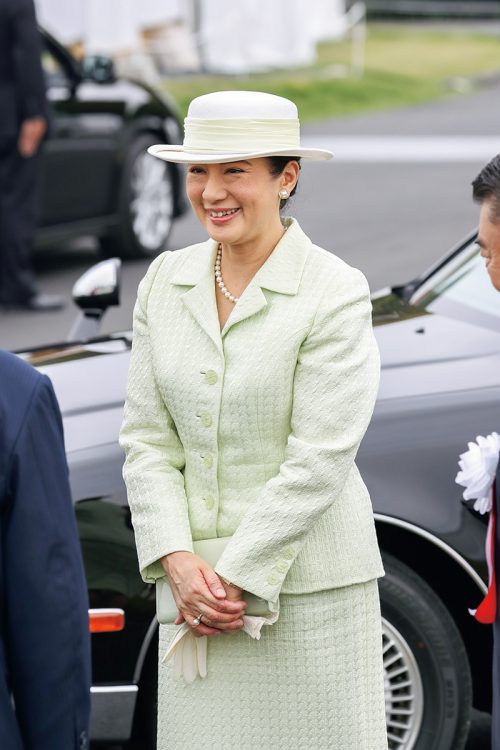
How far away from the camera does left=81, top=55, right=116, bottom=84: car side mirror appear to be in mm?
9922

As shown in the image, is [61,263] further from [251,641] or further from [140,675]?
[251,641]

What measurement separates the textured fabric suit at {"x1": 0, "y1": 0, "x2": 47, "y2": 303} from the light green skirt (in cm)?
634

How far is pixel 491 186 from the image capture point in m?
2.98

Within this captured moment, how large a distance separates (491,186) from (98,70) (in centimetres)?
726

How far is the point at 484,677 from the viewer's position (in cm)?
385

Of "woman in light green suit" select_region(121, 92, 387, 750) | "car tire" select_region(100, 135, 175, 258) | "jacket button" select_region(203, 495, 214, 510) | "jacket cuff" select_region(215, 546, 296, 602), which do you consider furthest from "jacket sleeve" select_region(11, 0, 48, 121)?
"jacket cuff" select_region(215, 546, 296, 602)

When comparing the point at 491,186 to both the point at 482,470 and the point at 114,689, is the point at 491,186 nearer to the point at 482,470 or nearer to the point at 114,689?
the point at 482,470

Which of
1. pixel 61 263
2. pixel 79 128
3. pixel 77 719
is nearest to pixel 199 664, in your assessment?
pixel 77 719

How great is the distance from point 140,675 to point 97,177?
690 centimetres

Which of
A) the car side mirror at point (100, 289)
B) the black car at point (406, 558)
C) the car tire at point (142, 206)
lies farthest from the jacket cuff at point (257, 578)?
the car tire at point (142, 206)

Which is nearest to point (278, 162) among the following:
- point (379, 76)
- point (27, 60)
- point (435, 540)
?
point (435, 540)

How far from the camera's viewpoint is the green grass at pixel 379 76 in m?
22.8

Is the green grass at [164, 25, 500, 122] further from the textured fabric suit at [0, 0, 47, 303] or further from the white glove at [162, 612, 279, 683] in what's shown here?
the white glove at [162, 612, 279, 683]

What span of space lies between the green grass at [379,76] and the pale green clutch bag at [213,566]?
17.4m
